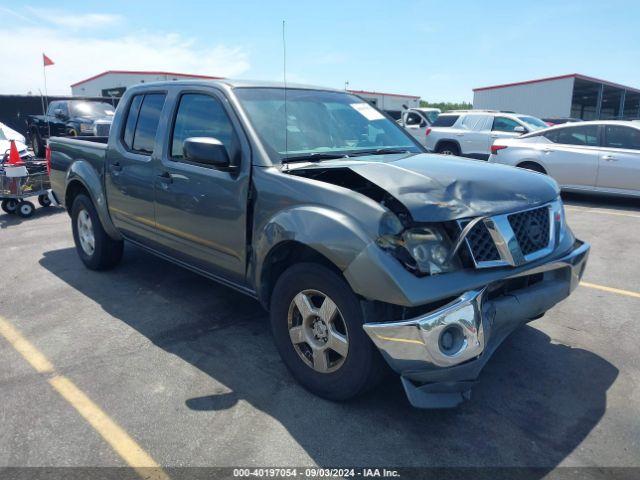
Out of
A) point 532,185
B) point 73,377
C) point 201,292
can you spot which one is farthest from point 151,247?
point 532,185

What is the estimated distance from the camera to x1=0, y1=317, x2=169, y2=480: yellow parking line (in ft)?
8.55

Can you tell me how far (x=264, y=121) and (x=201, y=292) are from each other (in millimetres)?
2069

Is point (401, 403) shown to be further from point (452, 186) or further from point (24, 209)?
point (24, 209)

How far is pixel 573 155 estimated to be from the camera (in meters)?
9.89

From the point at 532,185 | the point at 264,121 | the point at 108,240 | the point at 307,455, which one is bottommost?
the point at 307,455

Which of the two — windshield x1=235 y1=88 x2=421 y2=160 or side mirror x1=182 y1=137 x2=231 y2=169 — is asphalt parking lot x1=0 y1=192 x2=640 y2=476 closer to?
side mirror x1=182 y1=137 x2=231 y2=169

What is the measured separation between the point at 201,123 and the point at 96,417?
219 centimetres

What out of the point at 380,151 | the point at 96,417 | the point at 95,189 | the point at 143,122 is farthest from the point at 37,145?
the point at 96,417

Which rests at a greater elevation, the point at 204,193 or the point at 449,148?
the point at 204,193

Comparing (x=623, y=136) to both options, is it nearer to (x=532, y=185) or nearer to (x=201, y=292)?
(x=532, y=185)

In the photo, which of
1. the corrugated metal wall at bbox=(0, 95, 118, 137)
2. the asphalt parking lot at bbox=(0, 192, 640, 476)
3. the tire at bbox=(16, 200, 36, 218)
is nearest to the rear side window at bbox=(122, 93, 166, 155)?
the asphalt parking lot at bbox=(0, 192, 640, 476)

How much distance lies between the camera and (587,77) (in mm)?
35812

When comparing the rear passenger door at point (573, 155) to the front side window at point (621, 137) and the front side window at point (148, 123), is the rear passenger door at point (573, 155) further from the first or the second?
the front side window at point (148, 123)

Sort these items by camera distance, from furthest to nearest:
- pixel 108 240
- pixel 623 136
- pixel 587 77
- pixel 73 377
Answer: pixel 587 77
pixel 623 136
pixel 108 240
pixel 73 377
